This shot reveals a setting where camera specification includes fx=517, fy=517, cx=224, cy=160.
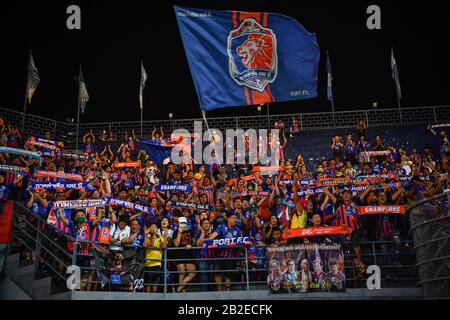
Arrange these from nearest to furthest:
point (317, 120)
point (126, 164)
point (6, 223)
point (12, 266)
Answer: point (12, 266)
point (6, 223)
point (126, 164)
point (317, 120)

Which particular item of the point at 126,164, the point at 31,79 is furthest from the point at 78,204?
the point at 31,79

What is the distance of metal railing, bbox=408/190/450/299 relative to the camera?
262 inches

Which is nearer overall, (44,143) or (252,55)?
(252,55)

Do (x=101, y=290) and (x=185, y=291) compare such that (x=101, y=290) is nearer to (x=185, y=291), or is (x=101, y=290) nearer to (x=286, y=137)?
(x=185, y=291)

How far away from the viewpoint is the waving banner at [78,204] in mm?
11570

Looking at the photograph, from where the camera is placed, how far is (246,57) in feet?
43.0

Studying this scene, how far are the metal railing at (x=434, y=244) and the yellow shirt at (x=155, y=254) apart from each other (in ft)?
18.2

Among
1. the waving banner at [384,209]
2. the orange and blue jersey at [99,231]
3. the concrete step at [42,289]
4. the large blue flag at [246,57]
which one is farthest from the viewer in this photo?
the large blue flag at [246,57]

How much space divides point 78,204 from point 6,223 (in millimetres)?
1553

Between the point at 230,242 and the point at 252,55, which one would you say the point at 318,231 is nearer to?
the point at 230,242

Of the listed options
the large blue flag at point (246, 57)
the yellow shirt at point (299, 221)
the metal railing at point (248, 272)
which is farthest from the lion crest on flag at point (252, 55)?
the metal railing at point (248, 272)

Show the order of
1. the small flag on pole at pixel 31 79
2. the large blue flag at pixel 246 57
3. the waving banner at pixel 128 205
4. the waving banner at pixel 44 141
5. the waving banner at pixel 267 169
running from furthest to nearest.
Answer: the small flag on pole at pixel 31 79 < the waving banner at pixel 44 141 < the waving banner at pixel 267 169 < the large blue flag at pixel 246 57 < the waving banner at pixel 128 205

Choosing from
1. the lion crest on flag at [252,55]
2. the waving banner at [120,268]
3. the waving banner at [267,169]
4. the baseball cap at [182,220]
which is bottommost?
the waving banner at [120,268]

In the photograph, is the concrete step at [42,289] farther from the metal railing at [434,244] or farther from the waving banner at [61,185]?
the metal railing at [434,244]
